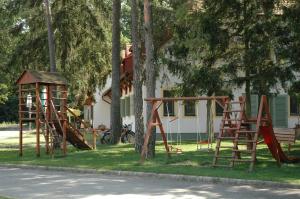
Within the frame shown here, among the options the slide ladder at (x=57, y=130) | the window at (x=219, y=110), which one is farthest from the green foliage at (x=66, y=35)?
the window at (x=219, y=110)

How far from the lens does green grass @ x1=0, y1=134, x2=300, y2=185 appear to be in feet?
48.8

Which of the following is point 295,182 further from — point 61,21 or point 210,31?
point 61,21

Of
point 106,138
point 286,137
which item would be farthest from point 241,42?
point 106,138

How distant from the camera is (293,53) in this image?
20.5 m

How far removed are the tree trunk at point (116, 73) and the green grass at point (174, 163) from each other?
5.31m

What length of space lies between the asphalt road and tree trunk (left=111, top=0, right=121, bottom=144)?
13103 mm

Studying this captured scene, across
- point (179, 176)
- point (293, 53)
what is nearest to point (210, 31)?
point (293, 53)

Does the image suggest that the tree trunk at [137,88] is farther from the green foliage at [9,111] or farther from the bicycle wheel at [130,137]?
the green foliage at [9,111]

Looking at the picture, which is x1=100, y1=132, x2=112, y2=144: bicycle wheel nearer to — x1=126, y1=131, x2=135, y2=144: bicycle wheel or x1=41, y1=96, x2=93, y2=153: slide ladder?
x1=126, y1=131, x2=135, y2=144: bicycle wheel

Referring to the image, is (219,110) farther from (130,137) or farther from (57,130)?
(57,130)

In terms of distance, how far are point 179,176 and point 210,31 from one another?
8276mm

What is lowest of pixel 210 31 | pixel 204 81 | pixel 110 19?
pixel 204 81

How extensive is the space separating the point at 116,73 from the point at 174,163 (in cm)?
1160

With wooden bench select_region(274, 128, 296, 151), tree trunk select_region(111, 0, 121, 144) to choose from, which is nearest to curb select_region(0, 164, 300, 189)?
wooden bench select_region(274, 128, 296, 151)
